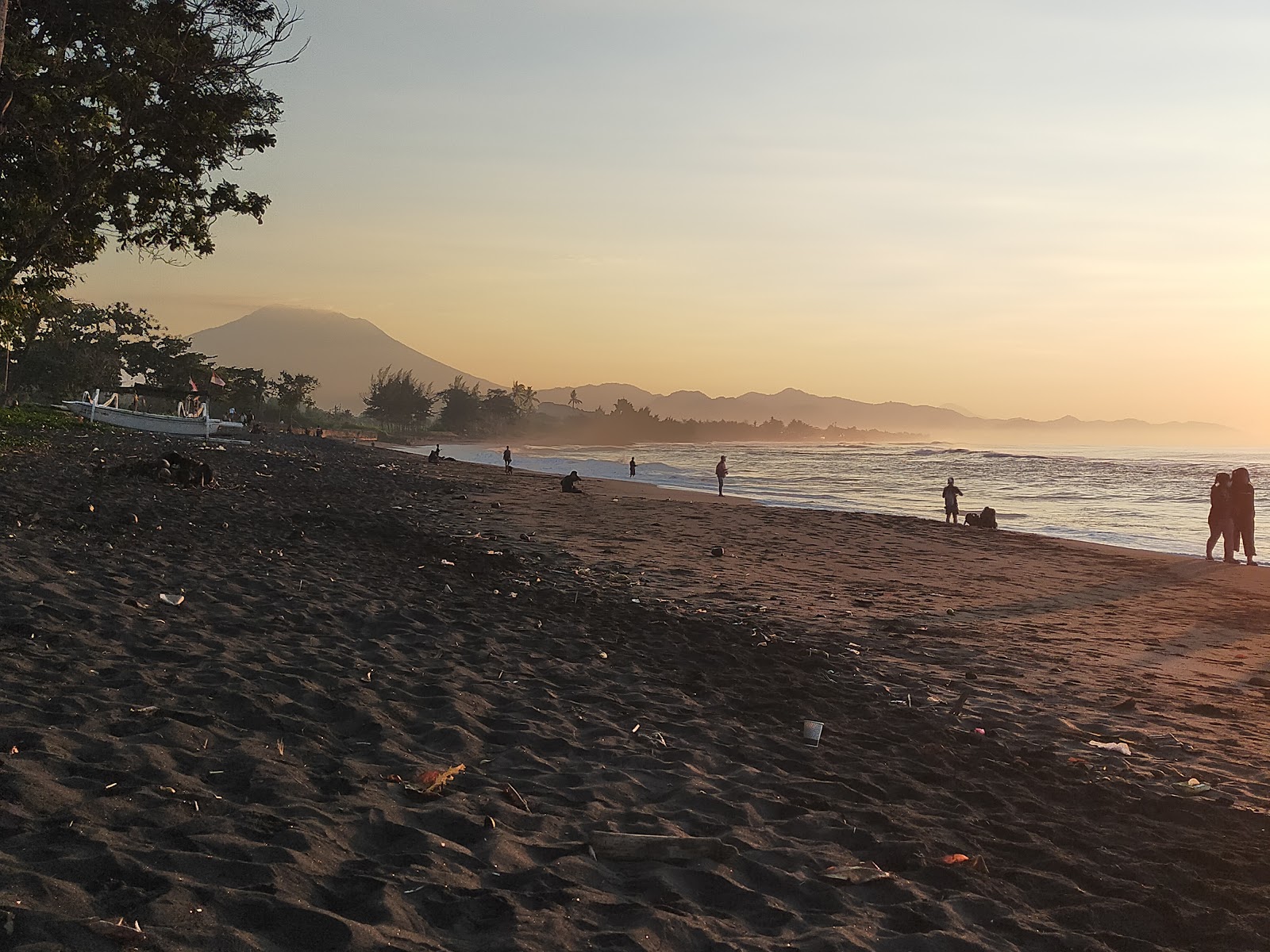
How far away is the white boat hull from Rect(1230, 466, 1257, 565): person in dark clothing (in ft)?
136

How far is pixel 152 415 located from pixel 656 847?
4527 centimetres

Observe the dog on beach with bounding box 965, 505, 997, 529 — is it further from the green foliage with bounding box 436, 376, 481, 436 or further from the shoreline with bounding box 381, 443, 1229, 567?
the green foliage with bounding box 436, 376, 481, 436

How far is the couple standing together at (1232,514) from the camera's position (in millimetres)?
18203

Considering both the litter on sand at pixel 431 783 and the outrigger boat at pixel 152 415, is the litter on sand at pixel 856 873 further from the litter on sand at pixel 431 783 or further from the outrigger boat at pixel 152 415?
the outrigger boat at pixel 152 415

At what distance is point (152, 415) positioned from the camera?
42.4 metres

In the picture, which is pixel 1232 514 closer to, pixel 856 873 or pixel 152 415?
pixel 856 873

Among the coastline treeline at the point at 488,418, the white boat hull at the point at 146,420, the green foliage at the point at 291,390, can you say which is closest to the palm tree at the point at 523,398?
the coastline treeline at the point at 488,418

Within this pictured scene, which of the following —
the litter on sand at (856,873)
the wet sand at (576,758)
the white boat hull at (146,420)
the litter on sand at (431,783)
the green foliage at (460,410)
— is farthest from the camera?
the green foliage at (460,410)

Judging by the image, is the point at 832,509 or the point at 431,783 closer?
the point at 431,783

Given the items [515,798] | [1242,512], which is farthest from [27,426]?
[1242,512]

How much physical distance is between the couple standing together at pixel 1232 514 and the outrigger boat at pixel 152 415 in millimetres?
40015

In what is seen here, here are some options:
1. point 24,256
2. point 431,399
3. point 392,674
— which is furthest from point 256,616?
point 431,399

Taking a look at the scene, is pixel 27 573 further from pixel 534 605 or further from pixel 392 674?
pixel 534 605

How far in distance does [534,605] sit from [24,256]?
1597cm
